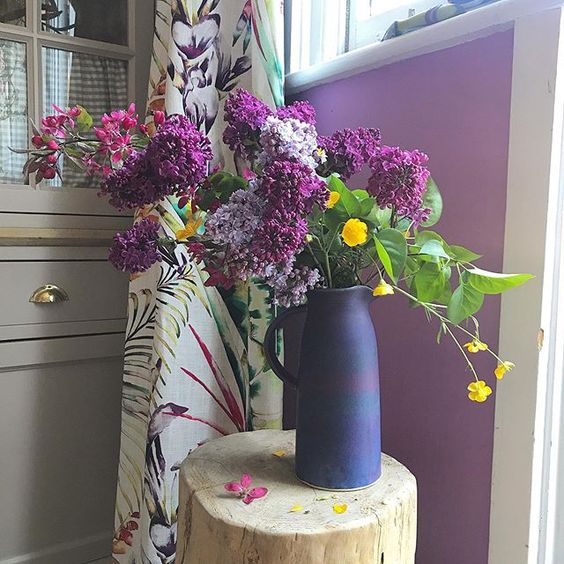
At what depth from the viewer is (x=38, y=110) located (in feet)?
4.48

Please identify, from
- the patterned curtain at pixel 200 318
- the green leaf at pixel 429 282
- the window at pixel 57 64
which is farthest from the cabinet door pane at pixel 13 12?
the green leaf at pixel 429 282

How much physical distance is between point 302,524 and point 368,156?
418mm

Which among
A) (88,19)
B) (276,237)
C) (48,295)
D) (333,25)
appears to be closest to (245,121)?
(276,237)

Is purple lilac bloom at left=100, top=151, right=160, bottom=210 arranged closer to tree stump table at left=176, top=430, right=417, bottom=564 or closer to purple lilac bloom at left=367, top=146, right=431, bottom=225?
purple lilac bloom at left=367, top=146, right=431, bottom=225

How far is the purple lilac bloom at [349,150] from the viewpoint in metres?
0.74

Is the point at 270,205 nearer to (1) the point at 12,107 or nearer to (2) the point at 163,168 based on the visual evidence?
(2) the point at 163,168

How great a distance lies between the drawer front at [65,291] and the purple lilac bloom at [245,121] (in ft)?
2.48

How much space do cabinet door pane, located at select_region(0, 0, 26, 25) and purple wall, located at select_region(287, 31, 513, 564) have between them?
784mm

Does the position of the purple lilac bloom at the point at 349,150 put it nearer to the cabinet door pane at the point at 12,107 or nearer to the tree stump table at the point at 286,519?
the tree stump table at the point at 286,519

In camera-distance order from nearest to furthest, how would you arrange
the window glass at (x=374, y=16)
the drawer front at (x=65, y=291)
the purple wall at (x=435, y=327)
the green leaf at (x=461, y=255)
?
the green leaf at (x=461, y=255), the purple wall at (x=435, y=327), the window glass at (x=374, y=16), the drawer front at (x=65, y=291)

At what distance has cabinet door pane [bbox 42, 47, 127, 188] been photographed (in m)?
1.38

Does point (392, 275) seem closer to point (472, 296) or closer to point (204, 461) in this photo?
point (472, 296)

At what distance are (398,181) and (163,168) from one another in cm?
24

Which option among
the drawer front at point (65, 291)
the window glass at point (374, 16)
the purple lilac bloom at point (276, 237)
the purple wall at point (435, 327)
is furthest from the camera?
the drawer front at point (65, 291)
